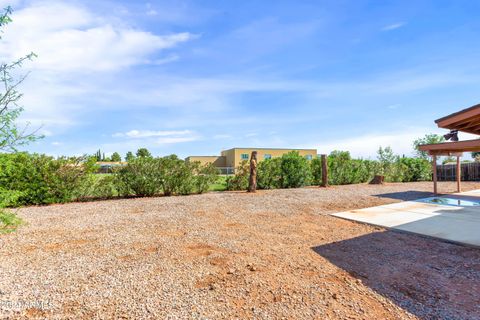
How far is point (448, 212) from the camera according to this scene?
6.77 meters

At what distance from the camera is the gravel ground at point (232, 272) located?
2.41 m

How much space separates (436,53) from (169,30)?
29.7 feet

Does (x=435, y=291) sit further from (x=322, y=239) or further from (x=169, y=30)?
(x=169, y=30)

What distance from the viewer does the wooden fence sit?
1800 centimetres

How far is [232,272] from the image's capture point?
317cm

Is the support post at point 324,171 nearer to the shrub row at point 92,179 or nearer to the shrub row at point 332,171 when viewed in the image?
the shrub row at point 332,171

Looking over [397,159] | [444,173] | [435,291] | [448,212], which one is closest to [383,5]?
[448,212]

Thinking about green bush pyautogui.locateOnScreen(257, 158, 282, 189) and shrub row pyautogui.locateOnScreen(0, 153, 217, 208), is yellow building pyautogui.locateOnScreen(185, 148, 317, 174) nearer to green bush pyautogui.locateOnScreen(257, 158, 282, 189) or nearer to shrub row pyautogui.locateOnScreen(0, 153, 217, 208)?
green bush pyautogui.locateOnScreen(257, 158, 282, 189)

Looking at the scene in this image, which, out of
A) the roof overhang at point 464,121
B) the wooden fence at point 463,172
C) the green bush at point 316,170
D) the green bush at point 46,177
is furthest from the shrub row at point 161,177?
the wooden fence at point 463,172

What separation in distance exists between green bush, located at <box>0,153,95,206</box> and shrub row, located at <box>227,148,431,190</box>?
6411mm

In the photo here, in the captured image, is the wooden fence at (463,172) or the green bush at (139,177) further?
the wooden fence at (463,172)

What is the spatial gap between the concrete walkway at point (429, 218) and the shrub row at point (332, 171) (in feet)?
19.6

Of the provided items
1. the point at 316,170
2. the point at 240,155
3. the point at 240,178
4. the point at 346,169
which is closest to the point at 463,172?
the point at 346,169

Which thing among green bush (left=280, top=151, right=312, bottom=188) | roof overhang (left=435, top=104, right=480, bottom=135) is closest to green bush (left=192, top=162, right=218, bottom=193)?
green bush (left=280, top=151, right=312, bottom=188)
